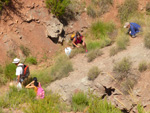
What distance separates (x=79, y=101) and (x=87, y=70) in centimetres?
207

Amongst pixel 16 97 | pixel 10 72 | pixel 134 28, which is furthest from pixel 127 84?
pixel 10 72

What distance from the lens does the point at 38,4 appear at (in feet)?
43.1

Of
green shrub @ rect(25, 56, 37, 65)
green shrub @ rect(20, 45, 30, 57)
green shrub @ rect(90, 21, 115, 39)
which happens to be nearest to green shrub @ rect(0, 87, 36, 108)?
green shrub @ rect(25, 56, 37, 65)

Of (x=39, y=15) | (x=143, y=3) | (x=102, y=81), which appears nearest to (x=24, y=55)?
(x=39, y=15)

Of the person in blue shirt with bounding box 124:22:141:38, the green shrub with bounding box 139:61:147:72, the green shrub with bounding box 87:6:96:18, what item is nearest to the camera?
the green shrub with bounding box 139:61:147:72

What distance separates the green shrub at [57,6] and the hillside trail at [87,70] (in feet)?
14.2

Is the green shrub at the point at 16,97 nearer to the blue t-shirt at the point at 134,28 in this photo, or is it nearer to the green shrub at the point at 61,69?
the green shrub at the point at 61,69

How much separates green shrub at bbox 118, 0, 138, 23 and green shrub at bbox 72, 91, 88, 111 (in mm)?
7807

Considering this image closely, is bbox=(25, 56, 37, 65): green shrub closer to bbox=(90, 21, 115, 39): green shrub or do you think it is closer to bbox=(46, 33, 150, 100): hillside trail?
bbox=(46, 33, 150, 100): hillside trail

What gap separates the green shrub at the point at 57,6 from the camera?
12992mm

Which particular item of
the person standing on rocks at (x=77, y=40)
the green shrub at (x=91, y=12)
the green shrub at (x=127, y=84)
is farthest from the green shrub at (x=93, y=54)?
the green shrub at (x=91, y=12)

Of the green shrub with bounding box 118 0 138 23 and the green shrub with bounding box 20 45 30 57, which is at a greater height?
the green shrub with bounding box 118 0 138 23

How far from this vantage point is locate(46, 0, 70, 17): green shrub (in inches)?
512

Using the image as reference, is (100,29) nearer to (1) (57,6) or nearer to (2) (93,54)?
(1) (57,6)
